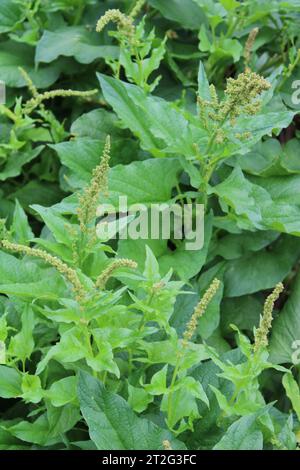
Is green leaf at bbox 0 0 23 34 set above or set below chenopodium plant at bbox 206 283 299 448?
above

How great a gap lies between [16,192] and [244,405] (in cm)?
93

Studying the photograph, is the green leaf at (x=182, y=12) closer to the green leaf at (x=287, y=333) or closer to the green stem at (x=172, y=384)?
the green leaf at (x=287, y=333)

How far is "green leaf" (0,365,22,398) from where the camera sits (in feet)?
4.08

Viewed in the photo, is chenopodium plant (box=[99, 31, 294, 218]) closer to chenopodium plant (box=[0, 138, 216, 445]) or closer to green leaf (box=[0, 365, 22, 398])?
chenopodium plant (box=[0, 138, 216, 445])

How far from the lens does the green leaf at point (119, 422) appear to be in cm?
119

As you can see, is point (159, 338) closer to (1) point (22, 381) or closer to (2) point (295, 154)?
(1) point (22, 381)

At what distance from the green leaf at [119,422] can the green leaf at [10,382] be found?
0.14 m

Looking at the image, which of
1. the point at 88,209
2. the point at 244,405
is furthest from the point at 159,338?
the point at 88,209

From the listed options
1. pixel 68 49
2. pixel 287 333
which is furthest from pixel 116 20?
pixel 287 333

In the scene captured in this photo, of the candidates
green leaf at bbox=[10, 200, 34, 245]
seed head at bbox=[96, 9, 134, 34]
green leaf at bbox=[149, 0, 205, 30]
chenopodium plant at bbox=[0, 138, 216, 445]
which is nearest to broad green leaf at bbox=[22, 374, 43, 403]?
chenopodium plant at bbox=[0, 138, 216, 445]

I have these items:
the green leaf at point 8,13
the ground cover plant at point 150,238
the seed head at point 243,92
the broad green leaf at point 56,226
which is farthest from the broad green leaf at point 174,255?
the green leaf at point 8,13

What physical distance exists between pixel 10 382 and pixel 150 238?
0.46m

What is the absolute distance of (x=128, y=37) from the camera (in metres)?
1.58

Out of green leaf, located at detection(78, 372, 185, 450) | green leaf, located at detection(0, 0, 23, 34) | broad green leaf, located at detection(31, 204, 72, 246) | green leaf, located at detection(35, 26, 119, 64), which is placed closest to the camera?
green leaf, located at detection(78, 372, 185, 450)
